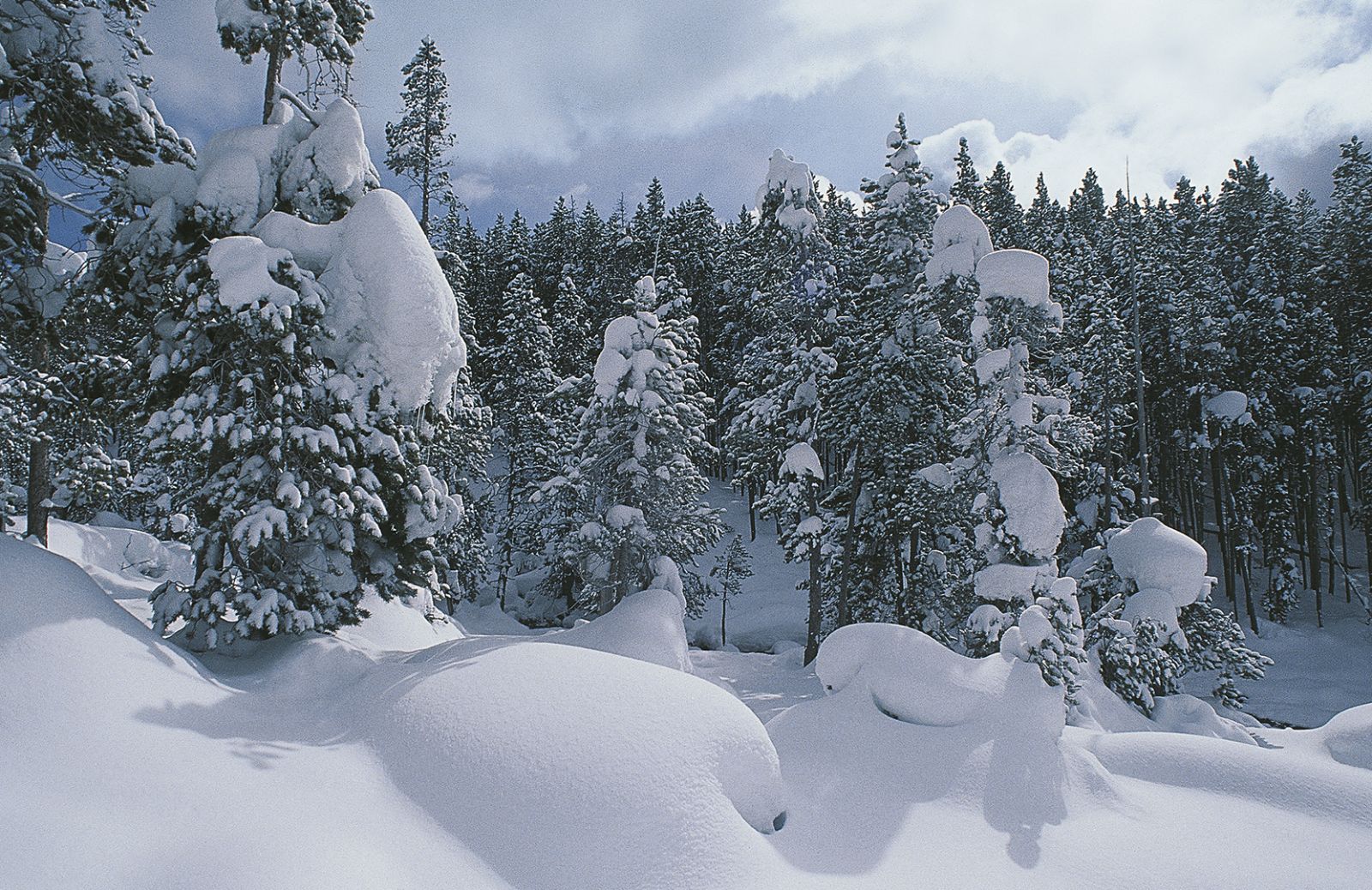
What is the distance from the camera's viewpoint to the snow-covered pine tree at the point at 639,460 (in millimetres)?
18094

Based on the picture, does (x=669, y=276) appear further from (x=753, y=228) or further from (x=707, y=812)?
(x=707, y=812)

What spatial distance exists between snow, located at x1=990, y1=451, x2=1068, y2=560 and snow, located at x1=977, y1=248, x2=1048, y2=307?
2.95 m

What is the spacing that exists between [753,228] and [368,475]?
1549 cm

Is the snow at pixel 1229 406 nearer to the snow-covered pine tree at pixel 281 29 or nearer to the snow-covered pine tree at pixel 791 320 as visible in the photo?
the snow-covered pine tree at pixel 791 320

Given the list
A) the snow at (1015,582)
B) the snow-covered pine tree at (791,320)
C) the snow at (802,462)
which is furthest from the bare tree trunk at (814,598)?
the snow at (1015,582)

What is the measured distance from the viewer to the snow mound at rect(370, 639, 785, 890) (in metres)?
4.73

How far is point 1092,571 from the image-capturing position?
1686 centimetres

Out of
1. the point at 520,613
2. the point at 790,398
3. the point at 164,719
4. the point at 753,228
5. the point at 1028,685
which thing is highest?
the point at 753,228

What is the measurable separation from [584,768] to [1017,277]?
1166 cm

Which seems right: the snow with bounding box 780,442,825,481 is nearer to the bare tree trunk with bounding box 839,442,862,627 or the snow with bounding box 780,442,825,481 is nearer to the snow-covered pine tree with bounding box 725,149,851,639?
the snow-covered pine tree with bounding box 725,149,851,639

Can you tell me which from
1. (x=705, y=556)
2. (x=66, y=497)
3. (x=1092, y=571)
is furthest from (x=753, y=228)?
(x=705, y=556)

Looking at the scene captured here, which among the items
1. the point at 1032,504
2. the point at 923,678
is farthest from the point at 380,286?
the point at 1032,504

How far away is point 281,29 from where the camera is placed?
9.45 m

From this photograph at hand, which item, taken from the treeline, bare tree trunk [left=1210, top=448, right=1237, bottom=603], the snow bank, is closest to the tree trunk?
the snow bank
